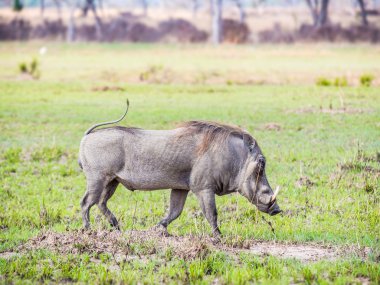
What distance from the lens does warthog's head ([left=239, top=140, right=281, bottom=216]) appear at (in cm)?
755

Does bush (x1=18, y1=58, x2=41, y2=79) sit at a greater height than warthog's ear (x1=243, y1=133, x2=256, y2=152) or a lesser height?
lesser

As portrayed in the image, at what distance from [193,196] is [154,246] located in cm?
348

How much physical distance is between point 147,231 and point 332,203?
117 inches

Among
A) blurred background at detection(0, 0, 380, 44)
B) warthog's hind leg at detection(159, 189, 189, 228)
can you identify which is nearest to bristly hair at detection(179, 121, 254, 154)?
warthog's hind leg at detection(159, 189, 189, 228)

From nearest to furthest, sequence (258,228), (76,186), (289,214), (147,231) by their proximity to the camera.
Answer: (147,231), (258,228), (289,214), (76,186)

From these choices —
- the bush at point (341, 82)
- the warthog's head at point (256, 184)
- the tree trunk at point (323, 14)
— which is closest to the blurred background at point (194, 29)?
the tree trunk at point (323, 14)

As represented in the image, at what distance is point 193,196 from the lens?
10.5m

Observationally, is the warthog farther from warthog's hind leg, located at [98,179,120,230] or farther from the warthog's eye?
warthog's hind leg, located at [98,179,120,230]

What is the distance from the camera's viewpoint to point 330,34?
5184 centimetres

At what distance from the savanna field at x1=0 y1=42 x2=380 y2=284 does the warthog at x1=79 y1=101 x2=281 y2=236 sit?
49cm

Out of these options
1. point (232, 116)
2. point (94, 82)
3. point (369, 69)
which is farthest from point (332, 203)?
point (369, 69)

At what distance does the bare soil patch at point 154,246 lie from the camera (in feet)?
22.4

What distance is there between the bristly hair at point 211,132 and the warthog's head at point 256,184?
236 mm

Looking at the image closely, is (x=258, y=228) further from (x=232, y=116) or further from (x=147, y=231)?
(x=232, y=116)
